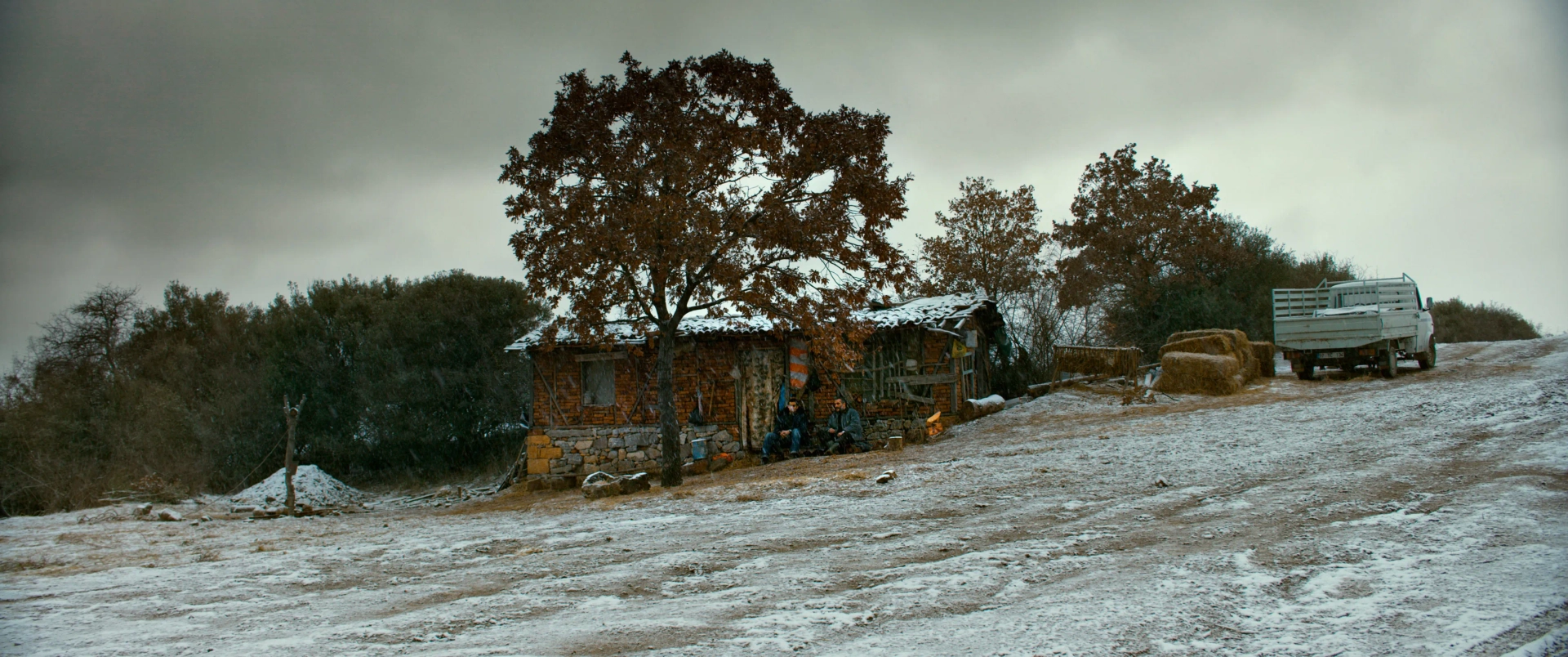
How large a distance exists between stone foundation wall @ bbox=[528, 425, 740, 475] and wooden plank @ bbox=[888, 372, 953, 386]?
5.14 meters

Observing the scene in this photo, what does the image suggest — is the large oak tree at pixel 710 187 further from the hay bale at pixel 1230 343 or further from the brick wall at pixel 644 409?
the hay bale at pixel 1230 343

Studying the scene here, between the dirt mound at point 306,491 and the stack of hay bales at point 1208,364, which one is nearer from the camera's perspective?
the stack of hay bales at point 1208,364

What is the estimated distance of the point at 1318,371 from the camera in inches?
754

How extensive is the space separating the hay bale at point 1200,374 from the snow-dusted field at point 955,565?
5.63 metres

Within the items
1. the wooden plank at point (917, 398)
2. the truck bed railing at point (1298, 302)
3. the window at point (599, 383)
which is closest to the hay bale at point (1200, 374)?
the truck bed railing at point (1298, 302)

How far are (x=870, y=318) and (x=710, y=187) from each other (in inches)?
229

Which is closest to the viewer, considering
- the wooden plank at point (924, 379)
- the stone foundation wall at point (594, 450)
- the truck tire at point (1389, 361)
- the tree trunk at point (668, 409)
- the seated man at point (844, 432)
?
the tree trunk at point (668, 409)

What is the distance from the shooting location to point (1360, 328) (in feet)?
52.3

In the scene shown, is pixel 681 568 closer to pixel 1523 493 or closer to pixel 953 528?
pixel 953 528

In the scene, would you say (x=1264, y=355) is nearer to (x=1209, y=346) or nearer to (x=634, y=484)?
(x=1209, y=346)

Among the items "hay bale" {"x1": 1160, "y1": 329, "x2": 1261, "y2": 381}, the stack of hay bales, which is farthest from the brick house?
"hay bale" {"x1": 1160, "y1": 329, "x2": 1261, "y2": 381}

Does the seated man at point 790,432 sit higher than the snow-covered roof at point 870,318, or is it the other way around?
the snow-covered roof at point 870,318

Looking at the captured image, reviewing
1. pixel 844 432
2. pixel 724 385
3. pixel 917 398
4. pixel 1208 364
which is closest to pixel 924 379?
pixel 917 398

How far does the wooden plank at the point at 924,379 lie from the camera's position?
18.1 meters
